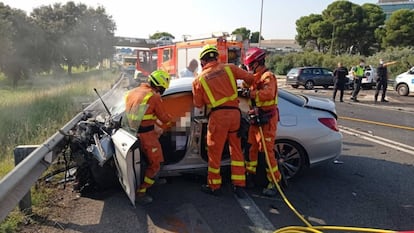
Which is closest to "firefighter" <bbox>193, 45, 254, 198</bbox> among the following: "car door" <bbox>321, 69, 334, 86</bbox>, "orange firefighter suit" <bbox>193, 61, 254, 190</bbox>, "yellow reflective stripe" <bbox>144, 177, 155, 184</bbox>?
"orange firefighter suit" <bbox>193, 61, 254, 190</bbox>

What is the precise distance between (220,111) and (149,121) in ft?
2.68

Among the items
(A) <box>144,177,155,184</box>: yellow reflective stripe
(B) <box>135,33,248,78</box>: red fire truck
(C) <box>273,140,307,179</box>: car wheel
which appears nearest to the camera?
(A) <box>144,177,155,184</box>: yellow reflective stripe

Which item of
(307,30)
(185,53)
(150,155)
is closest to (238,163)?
(150,155)

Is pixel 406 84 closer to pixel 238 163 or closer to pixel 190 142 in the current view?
pixel 238 163

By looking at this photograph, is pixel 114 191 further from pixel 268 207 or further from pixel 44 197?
pixel 268 207

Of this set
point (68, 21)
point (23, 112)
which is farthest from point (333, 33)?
point (23, 112)

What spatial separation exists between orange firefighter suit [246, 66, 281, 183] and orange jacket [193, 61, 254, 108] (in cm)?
19

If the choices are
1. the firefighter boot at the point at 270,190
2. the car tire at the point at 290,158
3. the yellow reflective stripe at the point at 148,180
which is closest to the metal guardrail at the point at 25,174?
the yellow reflective stripe at the point at 148,180

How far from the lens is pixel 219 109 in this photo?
4.45 meters

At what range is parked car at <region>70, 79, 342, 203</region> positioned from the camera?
416 centimetres

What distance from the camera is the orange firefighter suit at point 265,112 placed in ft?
14.9

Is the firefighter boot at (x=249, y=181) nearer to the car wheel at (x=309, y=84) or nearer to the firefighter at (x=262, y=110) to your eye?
the firefighter at (x=262, y=110)

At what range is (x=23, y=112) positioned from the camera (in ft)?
37.8

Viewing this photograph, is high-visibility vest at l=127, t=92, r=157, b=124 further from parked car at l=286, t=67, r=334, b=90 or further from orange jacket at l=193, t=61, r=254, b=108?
parked car at l=286, t=67, r=334, b=90
